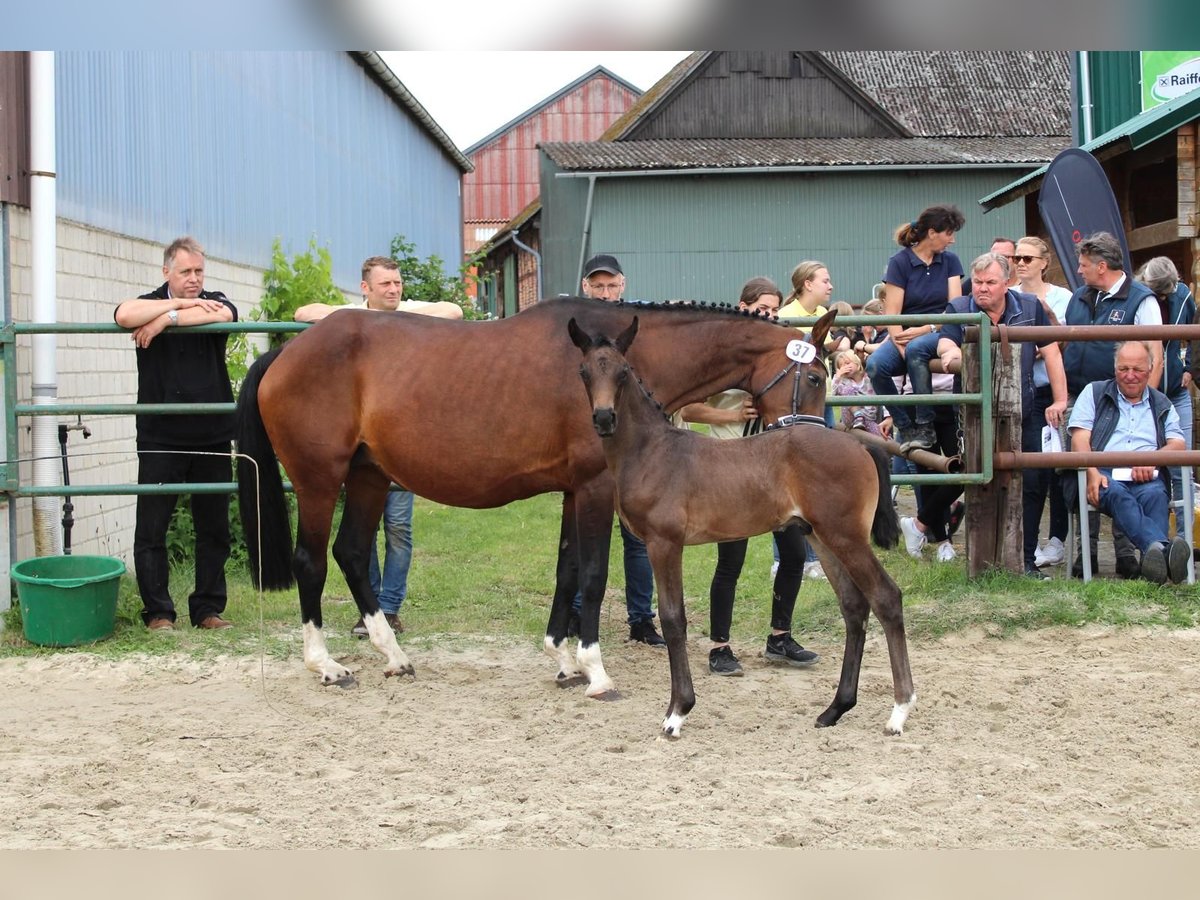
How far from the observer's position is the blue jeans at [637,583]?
587cm

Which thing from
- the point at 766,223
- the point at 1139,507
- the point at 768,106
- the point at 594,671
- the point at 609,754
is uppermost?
the point at 768,106

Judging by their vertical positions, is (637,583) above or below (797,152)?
below

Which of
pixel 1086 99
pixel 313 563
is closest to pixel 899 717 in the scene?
pixel 313 563

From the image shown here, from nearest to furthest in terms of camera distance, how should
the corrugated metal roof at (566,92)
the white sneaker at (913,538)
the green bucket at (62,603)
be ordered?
the green bucket at (62,603), the white sneaker at (913,538), the corrugated metal roof at (566,92)

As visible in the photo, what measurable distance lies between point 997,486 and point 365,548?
3.55 m

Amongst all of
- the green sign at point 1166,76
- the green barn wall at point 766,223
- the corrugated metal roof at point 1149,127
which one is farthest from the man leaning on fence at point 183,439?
the green barn wall at point 766,223

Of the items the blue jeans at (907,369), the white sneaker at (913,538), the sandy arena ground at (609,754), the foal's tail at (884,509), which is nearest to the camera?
the sandy arena ground at (609,754)

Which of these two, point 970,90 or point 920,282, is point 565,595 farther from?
point 970,90

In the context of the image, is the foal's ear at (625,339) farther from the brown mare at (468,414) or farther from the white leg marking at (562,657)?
the white leg marking at (562,657)

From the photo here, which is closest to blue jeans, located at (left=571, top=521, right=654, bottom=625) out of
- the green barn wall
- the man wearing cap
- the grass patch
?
the man wearing cap

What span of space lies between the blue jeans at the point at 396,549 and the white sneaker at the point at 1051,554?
3.80 meters

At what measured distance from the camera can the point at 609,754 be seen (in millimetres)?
4227

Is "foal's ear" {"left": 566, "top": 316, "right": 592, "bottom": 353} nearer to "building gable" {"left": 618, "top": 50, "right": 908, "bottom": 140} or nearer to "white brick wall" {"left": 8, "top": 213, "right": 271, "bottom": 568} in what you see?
"white brick wall" {"left": 8, "top": 213, "right": 271, "bottom": 568}

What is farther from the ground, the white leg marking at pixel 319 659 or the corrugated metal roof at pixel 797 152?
the corrugated metal roof at pixel 797 152
